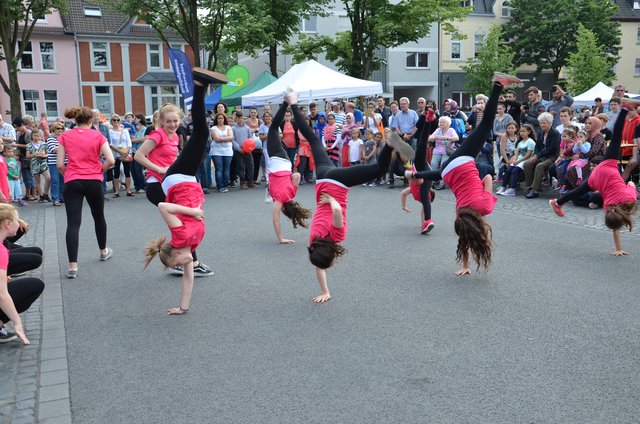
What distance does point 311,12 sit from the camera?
101 ft

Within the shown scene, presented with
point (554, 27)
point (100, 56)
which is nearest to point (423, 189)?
point (100, 56)

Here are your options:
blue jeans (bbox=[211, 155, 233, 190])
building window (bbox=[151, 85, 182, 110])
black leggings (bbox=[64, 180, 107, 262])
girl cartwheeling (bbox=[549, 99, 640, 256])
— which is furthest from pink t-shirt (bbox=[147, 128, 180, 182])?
building window (bbox=[151, 85, 182, 110])

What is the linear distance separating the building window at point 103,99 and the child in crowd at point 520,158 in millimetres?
37824

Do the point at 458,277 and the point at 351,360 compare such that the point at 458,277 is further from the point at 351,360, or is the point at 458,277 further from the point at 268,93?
the point at 268,93

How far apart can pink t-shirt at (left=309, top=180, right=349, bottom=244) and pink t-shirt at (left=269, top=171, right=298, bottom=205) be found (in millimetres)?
2675

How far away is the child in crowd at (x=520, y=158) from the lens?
13094 mm

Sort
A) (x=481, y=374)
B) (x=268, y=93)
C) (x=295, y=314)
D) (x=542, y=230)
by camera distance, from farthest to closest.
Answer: (x=268, y=93), (x=542, y=230), (x=295, y=314), (x=481, y=374)

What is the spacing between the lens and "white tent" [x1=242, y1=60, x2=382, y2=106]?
18.5 metres

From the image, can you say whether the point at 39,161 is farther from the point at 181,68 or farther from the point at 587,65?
the point at 587,65

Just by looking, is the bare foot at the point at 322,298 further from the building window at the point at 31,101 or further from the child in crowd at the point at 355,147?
the building window at the point at 31,101

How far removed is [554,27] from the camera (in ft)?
157

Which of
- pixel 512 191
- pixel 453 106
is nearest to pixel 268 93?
pixel 453 106

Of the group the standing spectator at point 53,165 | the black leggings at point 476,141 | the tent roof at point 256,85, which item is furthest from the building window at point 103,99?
the black leggings at point 476,141

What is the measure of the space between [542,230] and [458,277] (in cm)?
333
